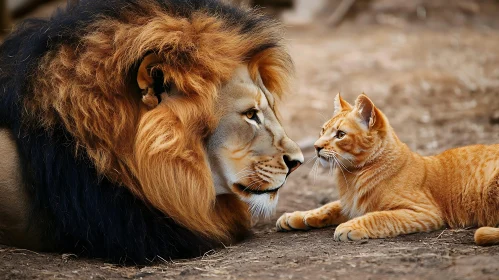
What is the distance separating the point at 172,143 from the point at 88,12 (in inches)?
29.6

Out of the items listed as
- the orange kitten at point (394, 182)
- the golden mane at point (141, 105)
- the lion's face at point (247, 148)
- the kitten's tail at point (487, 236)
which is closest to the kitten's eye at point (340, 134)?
the orange kitten at point (394, 182)

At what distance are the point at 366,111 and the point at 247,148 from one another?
2.28ft

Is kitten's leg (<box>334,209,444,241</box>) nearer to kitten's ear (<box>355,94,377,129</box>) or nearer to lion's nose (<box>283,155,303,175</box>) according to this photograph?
lion's nose (<box>283,155,303,175</box>)

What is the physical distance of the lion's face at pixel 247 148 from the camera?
333 cm

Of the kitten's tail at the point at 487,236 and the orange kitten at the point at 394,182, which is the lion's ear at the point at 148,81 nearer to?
the orange kitten at the point at 394,182

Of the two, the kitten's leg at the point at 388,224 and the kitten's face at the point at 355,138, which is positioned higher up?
the kitten's face at the point at 355,138

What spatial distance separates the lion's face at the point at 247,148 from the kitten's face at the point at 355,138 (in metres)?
0.28

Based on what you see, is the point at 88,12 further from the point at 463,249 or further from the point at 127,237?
the point at 463,249

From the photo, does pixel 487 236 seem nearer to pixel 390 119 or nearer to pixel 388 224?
pixel 388 224

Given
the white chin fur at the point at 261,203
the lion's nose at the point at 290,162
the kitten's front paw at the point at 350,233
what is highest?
the lion's nose at the point at 290,162

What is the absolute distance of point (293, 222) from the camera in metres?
3.83

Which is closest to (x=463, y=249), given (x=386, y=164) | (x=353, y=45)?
(x=386, y=164)

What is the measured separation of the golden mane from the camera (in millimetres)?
3178

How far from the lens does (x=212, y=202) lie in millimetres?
3418
